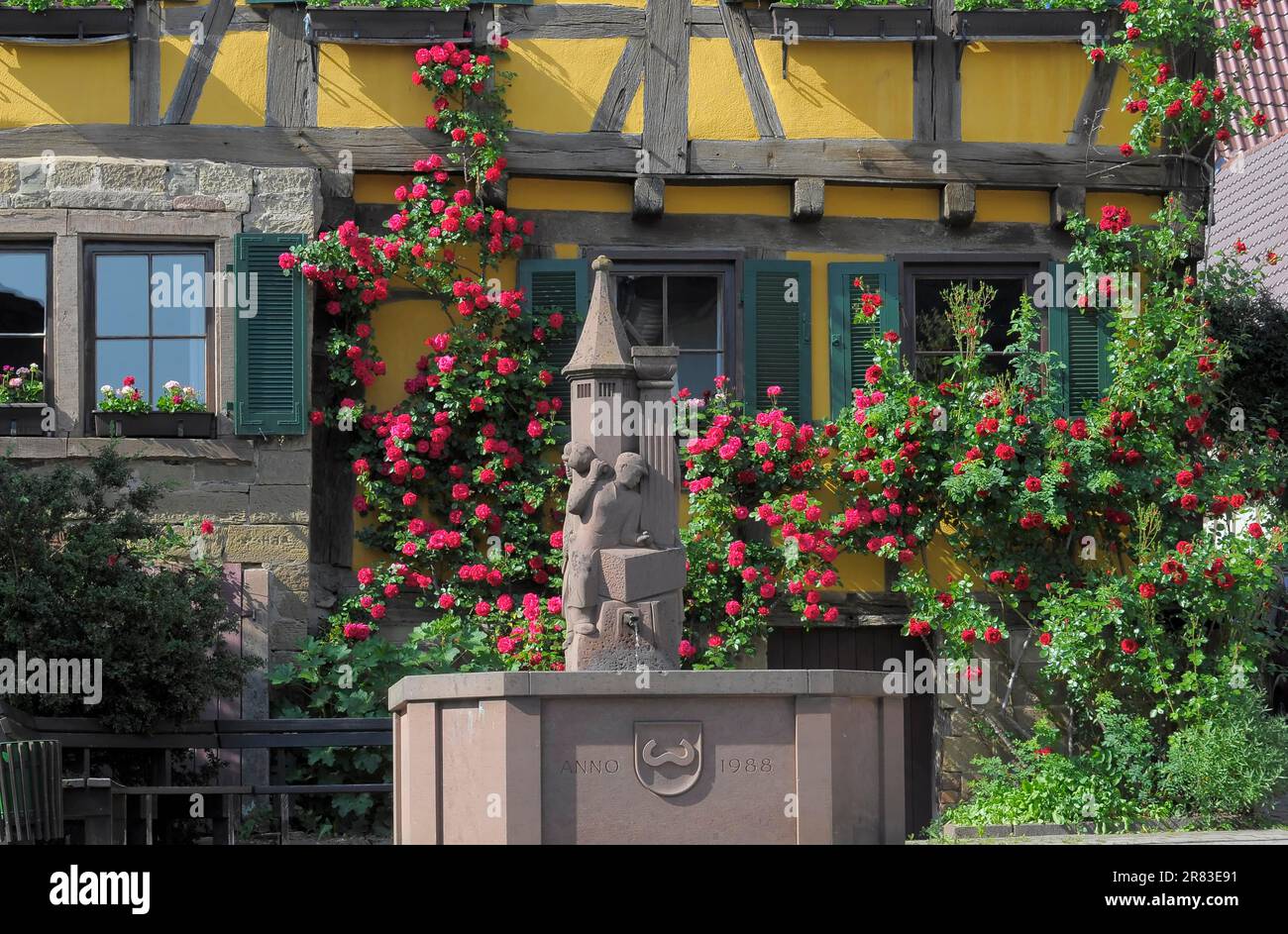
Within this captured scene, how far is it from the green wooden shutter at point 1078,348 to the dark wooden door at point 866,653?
1.84 meters

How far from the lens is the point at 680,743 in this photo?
7.50 meters

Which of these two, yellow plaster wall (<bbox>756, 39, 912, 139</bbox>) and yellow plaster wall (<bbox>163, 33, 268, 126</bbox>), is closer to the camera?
yellow plaster wall (<bbox>163, 33, 268, 126</bbox>)

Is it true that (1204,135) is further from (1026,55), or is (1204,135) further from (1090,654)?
(1090,654)

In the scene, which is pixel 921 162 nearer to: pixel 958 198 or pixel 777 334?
pixel 958 198

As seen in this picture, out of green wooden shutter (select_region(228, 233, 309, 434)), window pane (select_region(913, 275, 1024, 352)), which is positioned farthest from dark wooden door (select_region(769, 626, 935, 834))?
green wooden shutter (select_region(228, 233, 309, 434))

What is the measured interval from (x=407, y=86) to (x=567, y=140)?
1.02 metres

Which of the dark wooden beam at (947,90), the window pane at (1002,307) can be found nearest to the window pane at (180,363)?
the dark wooden beam at (947,90)

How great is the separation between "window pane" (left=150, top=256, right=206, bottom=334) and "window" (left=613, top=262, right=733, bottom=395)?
251 centimetres

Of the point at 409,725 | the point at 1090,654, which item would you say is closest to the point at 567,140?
the point at 1090,654

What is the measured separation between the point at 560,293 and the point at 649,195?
2.66 ft

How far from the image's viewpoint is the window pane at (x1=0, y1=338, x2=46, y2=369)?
39.3 feet

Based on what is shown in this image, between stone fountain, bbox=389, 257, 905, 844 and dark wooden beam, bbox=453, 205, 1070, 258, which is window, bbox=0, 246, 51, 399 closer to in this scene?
dark wooden beam, bbox=453, 205, 1070, 258

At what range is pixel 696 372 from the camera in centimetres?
1256

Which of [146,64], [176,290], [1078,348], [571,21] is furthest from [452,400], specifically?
[1078,348]
